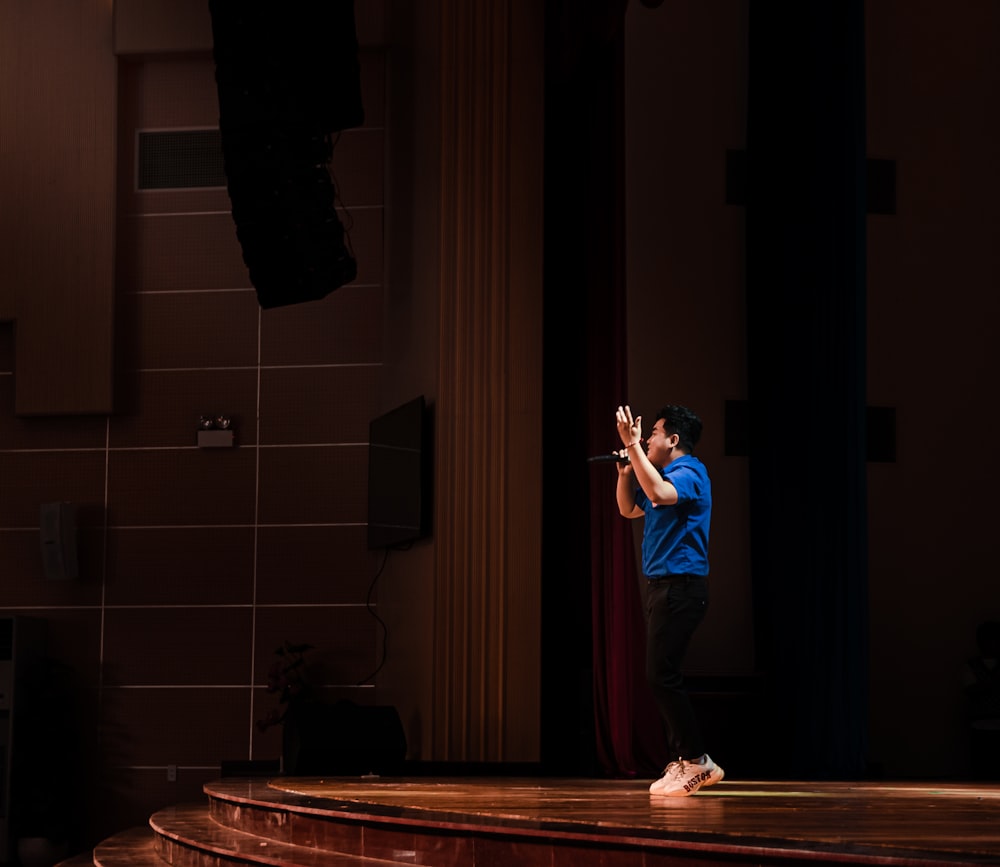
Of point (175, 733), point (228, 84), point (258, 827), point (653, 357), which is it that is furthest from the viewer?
point (175, 733)

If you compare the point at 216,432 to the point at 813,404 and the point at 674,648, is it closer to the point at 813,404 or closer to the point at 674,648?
the point at 813,404

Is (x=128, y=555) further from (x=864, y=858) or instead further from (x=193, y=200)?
(x=864, y=858)

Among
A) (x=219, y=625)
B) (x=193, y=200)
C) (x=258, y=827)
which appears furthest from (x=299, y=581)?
(x=258, y=827)

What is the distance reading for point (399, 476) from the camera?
6.75 meters

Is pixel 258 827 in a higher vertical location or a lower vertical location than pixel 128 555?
lower

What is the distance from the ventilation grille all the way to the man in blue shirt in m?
4.72

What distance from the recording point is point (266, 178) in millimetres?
6066

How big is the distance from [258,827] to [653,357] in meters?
3.40

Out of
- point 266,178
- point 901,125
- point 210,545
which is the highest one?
point 901,125

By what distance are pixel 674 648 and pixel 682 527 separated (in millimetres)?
379

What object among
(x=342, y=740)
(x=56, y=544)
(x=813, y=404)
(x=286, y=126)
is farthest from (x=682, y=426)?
(x=56, y=544)

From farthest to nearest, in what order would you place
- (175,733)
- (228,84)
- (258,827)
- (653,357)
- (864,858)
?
(175,733) < (653,357) < (228,84) < (258,827) < (864,858)

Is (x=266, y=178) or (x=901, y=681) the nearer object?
(x=266, y=178)

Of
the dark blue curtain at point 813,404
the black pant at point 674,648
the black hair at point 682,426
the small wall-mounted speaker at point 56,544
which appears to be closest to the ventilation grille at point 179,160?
the small wall-mounted speaker at point 56,544
